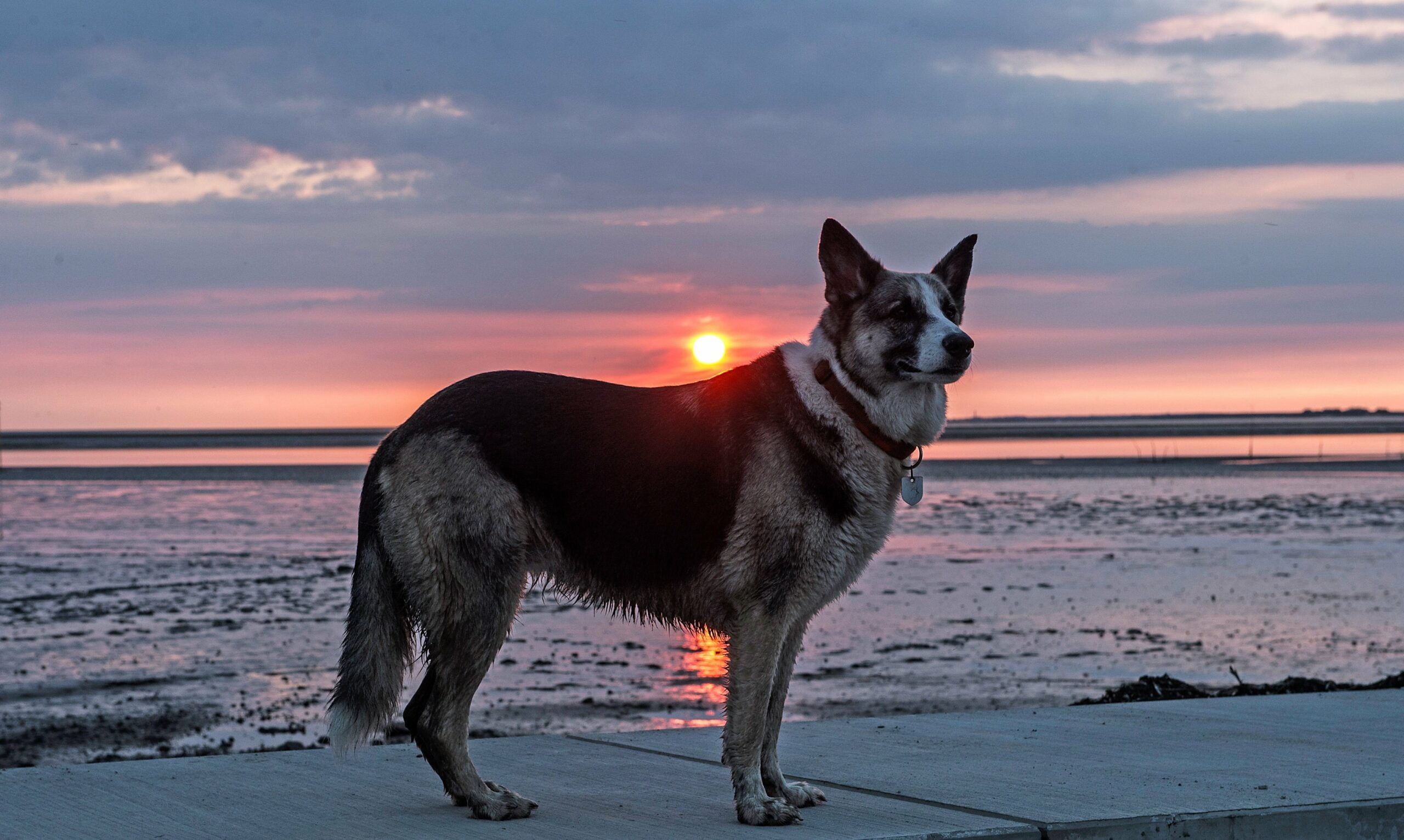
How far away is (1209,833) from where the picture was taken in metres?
5.47

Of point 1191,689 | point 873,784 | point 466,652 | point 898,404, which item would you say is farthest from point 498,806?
point 1191,689

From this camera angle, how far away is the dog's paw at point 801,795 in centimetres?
586

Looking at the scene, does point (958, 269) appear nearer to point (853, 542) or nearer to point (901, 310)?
point (901, 310)

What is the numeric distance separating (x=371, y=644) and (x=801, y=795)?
71.3 inches

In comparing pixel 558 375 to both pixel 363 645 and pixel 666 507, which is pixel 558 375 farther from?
pixel 363 645

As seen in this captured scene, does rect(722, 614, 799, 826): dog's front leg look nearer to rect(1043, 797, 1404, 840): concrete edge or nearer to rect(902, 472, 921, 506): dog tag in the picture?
rect(902, 472, 921, 506): dog tag

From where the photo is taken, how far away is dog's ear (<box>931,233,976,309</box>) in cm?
618

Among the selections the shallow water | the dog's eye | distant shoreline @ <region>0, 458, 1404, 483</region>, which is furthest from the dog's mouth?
distant shoreline @ <region>0, 458, 1404, 483</region>

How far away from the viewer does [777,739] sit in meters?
6.04

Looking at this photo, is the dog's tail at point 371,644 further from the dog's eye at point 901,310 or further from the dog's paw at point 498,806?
the dog's eye at point 901,310

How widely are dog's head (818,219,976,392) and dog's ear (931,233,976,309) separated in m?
0.20

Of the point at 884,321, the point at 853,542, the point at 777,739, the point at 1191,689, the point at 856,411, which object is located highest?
the point at 884,321

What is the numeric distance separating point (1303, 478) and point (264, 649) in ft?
98.1

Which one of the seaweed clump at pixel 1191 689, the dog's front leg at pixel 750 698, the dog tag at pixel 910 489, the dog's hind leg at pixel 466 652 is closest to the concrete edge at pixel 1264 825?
the dog's front leg at pixel 750 698
